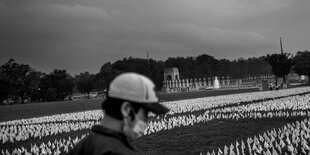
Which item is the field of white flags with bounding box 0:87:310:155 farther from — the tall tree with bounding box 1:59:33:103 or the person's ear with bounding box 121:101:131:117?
the tall tree with bounding box 1:59:33:103

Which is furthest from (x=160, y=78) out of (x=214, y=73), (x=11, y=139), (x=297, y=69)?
(x=11, y=139)

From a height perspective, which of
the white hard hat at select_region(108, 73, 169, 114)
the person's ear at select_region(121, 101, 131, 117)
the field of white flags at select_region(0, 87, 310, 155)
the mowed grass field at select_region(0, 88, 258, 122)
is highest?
the white hard hat at select_region(108, 73, 169, 114)

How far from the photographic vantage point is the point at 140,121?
2336mm

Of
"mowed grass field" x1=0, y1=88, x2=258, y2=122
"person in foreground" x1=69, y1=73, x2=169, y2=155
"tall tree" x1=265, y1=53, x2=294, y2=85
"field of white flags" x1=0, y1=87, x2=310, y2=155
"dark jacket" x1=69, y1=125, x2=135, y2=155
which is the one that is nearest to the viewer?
"dark jacket" x1=69, y1=125, x2=135, y2=155

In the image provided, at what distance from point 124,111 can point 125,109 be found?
13 mm

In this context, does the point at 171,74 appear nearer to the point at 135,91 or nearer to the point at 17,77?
the point at 17,77

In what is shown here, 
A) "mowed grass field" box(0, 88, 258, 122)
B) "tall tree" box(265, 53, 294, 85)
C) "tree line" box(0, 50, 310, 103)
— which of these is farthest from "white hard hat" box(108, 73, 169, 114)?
"tall tree" box(265, 53, 294, 85)

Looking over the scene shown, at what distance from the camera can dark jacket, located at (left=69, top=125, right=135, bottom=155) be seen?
7.07 ft

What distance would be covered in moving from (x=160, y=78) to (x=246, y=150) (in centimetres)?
12916

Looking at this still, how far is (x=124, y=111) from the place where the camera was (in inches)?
90.7

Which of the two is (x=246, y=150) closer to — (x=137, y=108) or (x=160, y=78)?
(x=137, y=108)

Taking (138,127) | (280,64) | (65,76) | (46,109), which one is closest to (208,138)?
(138,127)

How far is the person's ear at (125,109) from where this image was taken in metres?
2.29

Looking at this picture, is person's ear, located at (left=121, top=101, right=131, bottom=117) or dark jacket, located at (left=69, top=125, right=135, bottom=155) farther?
person's ear, located at (left=121, top=101, right=131, bottom=117)
